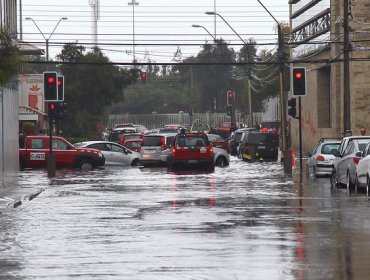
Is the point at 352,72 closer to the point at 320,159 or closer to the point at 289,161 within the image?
the point at 289,161

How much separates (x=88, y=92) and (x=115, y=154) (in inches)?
1248

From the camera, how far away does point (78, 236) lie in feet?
61.3

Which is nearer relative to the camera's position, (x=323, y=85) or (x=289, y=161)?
(x=289, y=161)

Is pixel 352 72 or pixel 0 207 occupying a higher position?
pixel 352 72

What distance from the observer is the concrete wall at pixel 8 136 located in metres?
38.2

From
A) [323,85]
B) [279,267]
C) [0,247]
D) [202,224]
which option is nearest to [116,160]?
[323,85]

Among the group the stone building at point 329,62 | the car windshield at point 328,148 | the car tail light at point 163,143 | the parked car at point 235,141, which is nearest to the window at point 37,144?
the car tail light at point 163,143

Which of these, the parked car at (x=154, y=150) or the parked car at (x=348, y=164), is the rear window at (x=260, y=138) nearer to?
the parked car at (x=154, y=150)

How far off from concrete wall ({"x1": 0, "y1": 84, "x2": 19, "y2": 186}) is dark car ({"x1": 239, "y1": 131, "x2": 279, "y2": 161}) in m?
21.1

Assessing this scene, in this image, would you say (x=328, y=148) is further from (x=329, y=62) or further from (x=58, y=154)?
(x=329, y=62)

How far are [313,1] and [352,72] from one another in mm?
15214

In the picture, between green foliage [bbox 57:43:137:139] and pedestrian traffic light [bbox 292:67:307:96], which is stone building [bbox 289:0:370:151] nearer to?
pedestrian traffic light [bbox 292:67:307:96]

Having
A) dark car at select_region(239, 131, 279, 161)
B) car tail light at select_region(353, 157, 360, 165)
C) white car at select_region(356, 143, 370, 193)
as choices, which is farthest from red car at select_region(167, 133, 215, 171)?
white car at select_region(356, 143, 370, 193)

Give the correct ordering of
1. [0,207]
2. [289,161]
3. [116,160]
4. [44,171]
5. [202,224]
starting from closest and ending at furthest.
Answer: [202,224] → [0,207] → [289,161] → [44,171] → [116,160]
